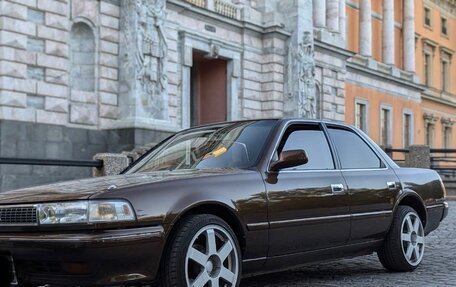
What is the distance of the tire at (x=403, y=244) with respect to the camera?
6895mm

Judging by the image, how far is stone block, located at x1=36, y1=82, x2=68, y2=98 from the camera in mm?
19078

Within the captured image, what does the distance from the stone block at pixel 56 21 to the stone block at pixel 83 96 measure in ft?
6.76

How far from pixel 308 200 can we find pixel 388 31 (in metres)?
40.8

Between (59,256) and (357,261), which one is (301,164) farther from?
(357,261)

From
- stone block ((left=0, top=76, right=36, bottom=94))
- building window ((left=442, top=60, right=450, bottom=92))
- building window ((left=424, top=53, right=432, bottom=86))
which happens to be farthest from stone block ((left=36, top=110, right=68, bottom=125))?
building window ((left=442, top=60, right=450, bottom=92))

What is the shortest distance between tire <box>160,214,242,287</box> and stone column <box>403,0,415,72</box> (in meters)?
44.0

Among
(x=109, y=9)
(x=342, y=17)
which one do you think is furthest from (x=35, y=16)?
(x=342, y=17)

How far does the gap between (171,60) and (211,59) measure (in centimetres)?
414

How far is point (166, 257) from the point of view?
4.62 metres

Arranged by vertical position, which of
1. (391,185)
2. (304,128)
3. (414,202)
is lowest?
(414,202)

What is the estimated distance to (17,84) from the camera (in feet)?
60.6

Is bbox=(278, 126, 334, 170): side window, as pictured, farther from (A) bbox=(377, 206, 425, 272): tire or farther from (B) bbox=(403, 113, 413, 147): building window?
(B) bbox=(403, 113, 413, 147): building window

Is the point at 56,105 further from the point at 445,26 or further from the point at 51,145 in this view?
the point at 445,26

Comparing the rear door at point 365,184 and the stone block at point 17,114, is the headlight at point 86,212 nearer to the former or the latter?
the rear door at point 365,184
